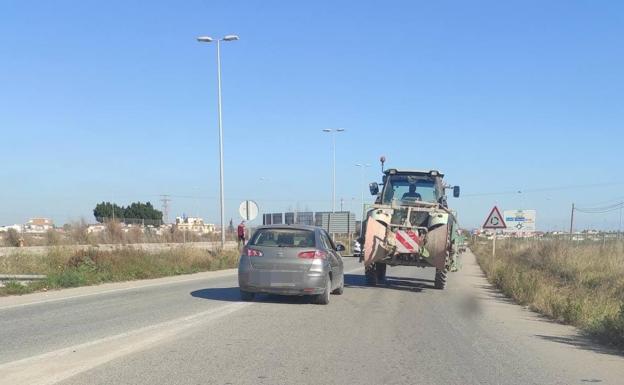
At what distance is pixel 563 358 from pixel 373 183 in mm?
11214

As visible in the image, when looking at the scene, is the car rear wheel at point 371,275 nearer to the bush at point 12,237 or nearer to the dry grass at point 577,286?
the dry grass at point 577,286

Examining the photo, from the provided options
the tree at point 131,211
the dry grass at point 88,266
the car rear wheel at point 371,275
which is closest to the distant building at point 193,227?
the tree at point 131,211

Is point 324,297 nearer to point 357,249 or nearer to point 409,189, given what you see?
point 409,189

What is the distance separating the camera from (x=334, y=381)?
6938 millimetres

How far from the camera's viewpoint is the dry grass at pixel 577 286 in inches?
453

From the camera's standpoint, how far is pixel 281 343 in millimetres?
8984

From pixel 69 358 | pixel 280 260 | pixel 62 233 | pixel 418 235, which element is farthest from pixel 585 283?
pixel 62 233

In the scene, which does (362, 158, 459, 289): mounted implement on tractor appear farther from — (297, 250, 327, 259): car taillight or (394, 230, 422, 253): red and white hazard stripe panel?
(297, 250, 327, 259): car taillight

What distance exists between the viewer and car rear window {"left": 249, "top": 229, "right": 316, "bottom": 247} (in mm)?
13453

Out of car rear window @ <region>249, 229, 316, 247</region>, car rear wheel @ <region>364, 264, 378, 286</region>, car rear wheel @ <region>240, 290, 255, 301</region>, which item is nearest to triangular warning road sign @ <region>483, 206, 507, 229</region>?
car rear wheel @ <region>364, 264, 378, 286</region>

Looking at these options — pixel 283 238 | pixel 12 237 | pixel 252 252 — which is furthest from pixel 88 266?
pixel 12 237

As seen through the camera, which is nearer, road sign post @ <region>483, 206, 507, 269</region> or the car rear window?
the car rear window

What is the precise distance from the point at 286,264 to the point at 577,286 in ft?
31.7

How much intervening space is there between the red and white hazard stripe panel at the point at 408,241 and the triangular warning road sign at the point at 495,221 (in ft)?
40.2
